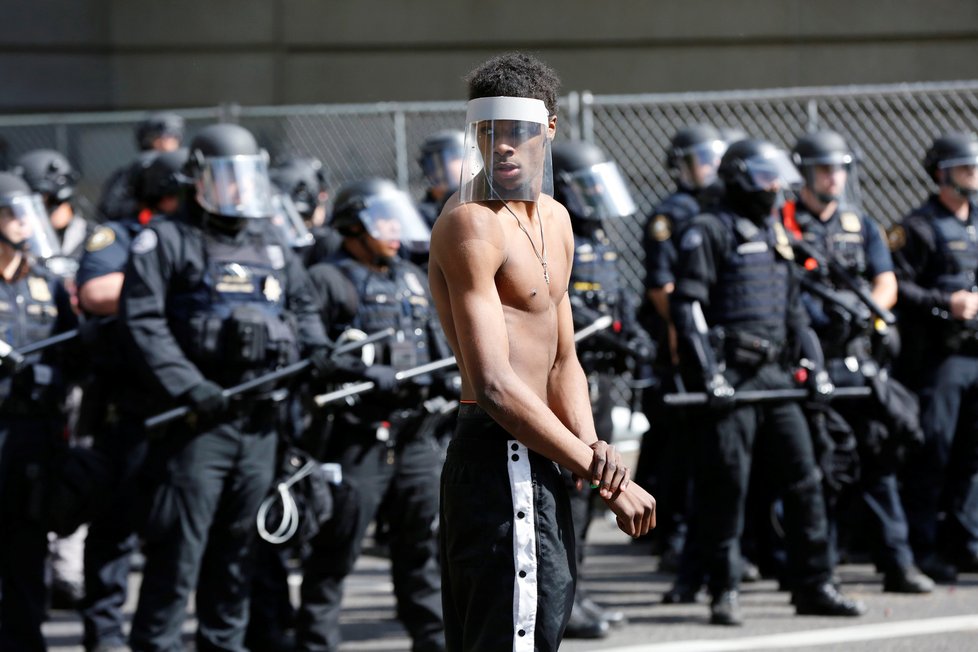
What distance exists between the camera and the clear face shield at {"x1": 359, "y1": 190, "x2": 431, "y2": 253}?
6.48 m

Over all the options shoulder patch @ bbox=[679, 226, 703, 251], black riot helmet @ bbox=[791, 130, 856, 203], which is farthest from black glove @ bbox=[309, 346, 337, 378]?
black riot helmet @ bbox=[791, 130, 856, 203]

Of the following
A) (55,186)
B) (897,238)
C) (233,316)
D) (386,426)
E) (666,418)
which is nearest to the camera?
(233,316)

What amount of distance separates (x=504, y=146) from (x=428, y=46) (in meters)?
10.4

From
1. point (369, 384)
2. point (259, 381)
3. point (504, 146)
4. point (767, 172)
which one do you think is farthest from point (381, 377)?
point (504, 146)

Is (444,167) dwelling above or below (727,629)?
above

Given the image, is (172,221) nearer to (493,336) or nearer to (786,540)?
(493,336)

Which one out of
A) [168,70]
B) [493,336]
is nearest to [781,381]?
[493,336]

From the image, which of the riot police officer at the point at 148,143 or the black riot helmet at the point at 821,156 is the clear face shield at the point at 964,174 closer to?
the black riot helmet at the point at 821,156

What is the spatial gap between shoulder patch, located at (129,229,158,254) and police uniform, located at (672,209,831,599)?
240cm

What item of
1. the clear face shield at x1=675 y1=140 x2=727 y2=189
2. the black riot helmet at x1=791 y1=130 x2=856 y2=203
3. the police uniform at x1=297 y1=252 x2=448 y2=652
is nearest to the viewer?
the police uniform at x1=297 y1=252 x2=448 y2=652

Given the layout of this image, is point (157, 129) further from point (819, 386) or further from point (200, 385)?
point (819, 386)

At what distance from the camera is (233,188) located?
6.02 m

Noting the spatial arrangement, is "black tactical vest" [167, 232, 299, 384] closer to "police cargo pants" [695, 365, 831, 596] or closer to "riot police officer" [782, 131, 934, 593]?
"police cargo pants" [695, 365, 831, 596]

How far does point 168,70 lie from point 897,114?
6950 millimetres
